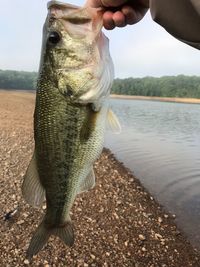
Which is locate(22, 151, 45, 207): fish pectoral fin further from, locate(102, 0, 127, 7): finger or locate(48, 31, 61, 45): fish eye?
locate(102, 0, 127, 7): finger

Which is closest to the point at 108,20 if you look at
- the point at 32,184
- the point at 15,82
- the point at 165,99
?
the point at 32,184

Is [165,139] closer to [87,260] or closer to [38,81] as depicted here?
[87,260]

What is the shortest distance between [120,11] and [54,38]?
24.5 inches

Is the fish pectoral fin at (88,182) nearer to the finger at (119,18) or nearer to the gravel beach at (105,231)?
the finger at (119,18)

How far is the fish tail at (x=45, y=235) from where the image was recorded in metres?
3.27

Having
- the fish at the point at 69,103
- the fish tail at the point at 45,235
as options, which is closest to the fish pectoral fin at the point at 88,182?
the fish at the point at 69,103

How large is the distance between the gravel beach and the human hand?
4.40 m

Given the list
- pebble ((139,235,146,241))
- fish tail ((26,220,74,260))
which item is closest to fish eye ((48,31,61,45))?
fish tail ((26,220,74,260))

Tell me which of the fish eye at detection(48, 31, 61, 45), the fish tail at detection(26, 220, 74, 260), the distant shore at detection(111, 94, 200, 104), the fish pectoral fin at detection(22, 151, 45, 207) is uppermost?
the fish eye at detection(48, 31, 61, 45)

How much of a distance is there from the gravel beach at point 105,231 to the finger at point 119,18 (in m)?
4.41

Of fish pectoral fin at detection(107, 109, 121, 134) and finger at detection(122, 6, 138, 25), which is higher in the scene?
finger at detection(122, 6, 138, 25)

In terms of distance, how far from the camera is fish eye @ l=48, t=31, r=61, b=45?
108 inches

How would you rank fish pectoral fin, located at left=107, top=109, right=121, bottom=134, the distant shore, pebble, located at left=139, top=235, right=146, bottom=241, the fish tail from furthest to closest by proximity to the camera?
the distant shore → pebble, located at left=139, top=235, right=146, bottom=241 → the fish tail → fish pectoral fin, located at left=107, top=109, right=121, bottom=134

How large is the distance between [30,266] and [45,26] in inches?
178
